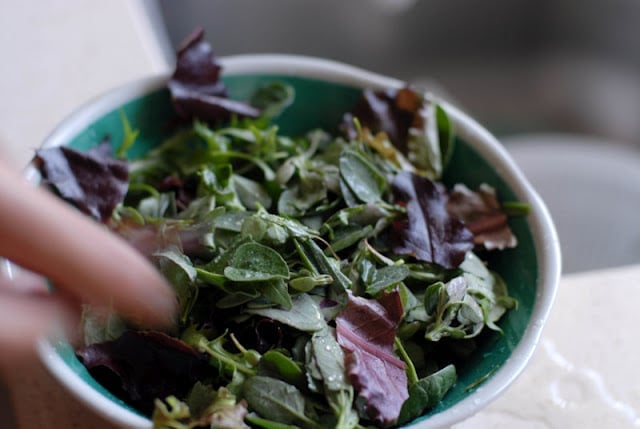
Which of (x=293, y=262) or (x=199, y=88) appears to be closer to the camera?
(x=293, y=262)

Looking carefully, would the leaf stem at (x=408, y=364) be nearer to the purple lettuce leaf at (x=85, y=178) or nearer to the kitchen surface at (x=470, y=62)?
the purple lettuce leaf at (x=85, y=178)

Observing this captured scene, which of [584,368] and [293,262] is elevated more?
[293,262]

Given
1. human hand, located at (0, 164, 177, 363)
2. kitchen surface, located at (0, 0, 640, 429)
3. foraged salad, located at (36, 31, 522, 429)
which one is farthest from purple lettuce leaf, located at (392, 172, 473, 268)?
kitchen surface, located at (0, 0, 640, 429)

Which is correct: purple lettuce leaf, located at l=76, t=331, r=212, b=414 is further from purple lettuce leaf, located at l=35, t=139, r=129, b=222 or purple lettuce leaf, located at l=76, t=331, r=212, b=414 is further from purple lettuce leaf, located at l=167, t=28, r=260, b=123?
purple lettuce leaf, located at l=167, t=28, r=260, b=123

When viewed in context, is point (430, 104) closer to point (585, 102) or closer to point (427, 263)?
point (427, 263)

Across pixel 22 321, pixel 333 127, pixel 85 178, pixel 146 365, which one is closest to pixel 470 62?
pixel 333 127

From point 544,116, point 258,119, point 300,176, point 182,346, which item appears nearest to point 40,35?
point 258,119

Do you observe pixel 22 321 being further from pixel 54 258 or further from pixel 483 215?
pixel 483 215
